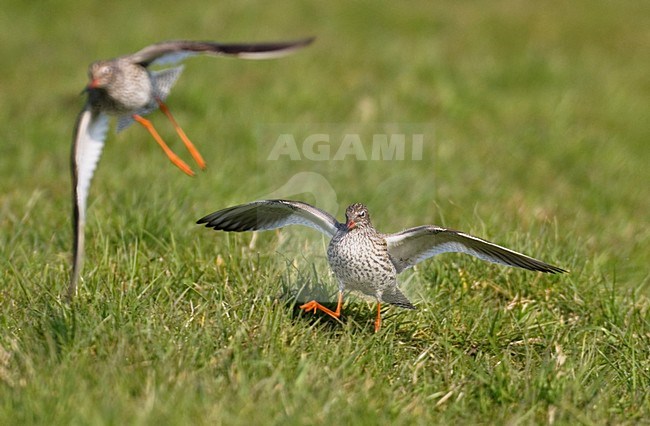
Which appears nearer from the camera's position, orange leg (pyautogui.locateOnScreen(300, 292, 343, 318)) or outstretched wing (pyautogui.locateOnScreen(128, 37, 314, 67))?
orange leg (pyautogui.locateOnScreen(300, 292, 343, 318))

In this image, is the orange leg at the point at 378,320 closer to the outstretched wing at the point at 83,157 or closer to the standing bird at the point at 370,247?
the standing bird at the point at 370,247

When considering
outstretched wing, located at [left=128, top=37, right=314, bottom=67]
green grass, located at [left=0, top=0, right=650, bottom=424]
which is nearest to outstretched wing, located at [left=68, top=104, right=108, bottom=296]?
green grass, located at [left=0, top=0, right=650, bottom=424]

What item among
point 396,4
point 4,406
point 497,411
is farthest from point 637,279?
point 396,4

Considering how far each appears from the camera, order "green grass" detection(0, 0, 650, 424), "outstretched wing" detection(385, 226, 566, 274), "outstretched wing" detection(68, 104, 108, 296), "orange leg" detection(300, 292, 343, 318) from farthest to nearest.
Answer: "outstretched wing" detection(68, 104, 108, 296)
"orange leg" detection(300, 292, 343, 318)
"outstretched wing" detection(385, 226, 566, 274)
"green grass" detection(0, 0, 650, 424)

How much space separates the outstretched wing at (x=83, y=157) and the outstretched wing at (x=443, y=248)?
1757 mm

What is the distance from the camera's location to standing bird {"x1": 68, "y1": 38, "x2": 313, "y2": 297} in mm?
4953

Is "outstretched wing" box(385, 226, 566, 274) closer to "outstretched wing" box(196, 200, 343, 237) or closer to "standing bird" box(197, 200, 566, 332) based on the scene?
"standing bird" box(197, 200, 566, 332)

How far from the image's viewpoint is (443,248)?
14.8ft

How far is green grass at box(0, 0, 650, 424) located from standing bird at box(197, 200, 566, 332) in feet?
→ 0.89

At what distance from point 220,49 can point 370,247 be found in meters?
1.50

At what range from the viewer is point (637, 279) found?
6117 mm

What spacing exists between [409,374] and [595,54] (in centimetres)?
1001

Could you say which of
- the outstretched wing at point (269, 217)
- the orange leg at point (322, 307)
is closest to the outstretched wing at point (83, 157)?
the outstretched wing at point (269, 217)

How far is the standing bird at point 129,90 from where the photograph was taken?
16.3 feet
